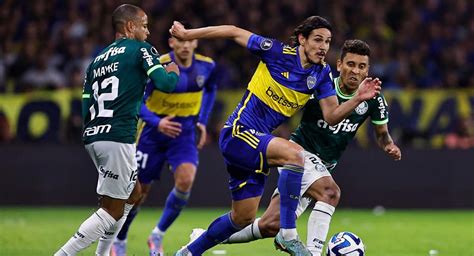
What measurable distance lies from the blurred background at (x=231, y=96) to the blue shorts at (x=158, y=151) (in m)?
5.46

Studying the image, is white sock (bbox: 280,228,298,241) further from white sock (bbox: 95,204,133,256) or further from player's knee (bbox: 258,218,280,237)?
white sock (bbox: 95,204,133,256)

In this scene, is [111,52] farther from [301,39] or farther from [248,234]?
[248,234]

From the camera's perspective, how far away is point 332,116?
8.88 meters

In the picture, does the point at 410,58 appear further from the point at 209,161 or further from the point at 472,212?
the point at 209,161

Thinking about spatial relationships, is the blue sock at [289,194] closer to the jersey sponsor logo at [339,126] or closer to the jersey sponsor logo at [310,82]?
the jersey sponsor logo at [310,82]

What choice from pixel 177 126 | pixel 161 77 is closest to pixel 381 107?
pixel 161 77

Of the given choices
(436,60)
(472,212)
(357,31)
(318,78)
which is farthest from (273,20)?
(318,78)

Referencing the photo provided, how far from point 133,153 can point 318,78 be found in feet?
5.95

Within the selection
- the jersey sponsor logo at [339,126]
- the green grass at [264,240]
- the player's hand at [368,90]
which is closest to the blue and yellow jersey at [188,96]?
the green grass at [264,240]

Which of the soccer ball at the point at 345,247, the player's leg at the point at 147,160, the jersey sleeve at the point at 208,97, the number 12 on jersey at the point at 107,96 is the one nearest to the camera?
the number 12 on jersey at the point at 107,96

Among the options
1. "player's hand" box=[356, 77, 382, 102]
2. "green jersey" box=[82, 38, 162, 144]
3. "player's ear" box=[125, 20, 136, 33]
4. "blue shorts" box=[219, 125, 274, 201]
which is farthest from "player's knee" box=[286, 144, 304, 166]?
"player's ear" box=[125, 20, 136, 33]

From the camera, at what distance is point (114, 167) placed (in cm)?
850

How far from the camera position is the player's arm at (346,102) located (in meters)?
8.46

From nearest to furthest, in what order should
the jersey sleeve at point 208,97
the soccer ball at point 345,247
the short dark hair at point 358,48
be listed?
the soccer ball at point 345,247 → the short dark hair at point 358,48 → the jersey sleeve at point 208,97
